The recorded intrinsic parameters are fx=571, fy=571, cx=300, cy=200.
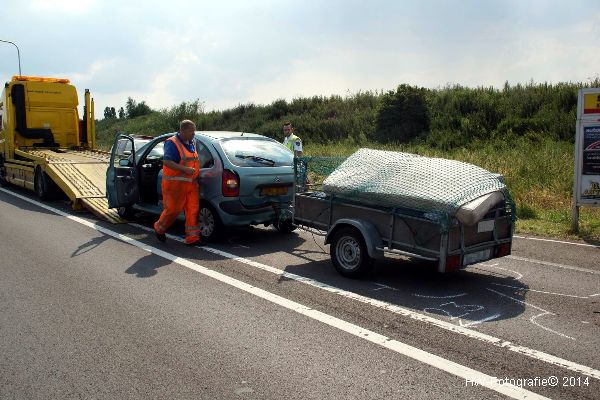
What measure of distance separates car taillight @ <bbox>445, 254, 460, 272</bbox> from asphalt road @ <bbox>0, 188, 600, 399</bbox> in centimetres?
30

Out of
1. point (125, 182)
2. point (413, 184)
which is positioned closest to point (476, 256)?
point (413, 184)

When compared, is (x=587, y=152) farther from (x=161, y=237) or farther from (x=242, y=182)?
(x=161, y=237)

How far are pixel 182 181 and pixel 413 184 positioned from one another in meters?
3.53

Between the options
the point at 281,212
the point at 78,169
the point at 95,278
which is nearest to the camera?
the point at 95,278

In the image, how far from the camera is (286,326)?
4.83 meters

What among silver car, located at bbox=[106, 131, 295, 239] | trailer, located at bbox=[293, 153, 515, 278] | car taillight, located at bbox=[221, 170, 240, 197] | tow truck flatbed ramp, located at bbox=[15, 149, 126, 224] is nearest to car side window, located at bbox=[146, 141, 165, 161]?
tow truck flatbed ramp, located at bbox=[15, 149, 126, 224]

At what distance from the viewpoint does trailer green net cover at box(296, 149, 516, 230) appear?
5688mm

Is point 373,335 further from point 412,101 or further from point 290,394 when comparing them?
point 412,101

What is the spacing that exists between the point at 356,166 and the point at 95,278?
326cm

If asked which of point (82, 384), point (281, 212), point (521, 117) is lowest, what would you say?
point (82, 384)

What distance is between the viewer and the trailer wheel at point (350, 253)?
6195 mm

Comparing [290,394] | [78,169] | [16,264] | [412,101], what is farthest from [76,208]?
[412,101]

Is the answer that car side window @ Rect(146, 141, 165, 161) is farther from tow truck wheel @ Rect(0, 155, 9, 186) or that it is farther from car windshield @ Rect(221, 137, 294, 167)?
tow truck wheel @ Rect(0, 155, 9, 186)

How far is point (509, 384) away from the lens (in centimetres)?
372
